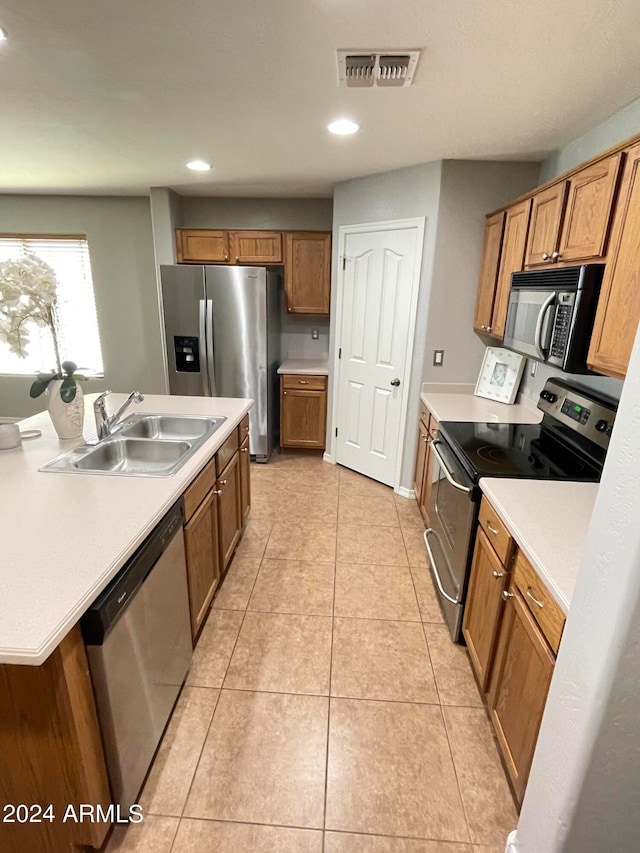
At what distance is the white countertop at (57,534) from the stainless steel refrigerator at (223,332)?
77.6 inches

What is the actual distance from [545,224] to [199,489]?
206 cm

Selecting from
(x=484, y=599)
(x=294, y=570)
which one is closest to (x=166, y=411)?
(x=294, y=570)

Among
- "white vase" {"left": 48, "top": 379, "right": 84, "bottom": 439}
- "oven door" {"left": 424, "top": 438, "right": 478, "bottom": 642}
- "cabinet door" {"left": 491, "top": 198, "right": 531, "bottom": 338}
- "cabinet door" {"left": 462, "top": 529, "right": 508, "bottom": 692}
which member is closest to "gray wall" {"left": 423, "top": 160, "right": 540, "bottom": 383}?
"cabinet door" {"left": 491, "top": 198, "right": 531, "bottom": 338}

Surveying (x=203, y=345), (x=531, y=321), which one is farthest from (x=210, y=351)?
(x=531, y=321)

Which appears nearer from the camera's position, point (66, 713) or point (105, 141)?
point (66, 713)

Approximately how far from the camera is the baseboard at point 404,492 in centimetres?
335

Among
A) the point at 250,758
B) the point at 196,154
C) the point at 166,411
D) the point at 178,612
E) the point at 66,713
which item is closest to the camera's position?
the point at 66,713

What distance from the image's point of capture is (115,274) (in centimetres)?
435

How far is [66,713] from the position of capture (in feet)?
3.17

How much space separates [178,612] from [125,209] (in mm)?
4131

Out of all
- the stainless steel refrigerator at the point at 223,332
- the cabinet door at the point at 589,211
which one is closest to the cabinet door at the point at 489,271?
the cabinet door at the point at 589,211

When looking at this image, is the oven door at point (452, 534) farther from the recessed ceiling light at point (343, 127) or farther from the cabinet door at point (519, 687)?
the recessed ceiling light at point (343, 127)

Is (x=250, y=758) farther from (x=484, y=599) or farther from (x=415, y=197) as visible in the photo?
(x=415, y=197)

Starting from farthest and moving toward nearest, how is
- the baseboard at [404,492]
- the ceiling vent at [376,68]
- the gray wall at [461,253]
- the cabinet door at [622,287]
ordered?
1. the baseboard at [404,492]
2. the gray wall at [461,253]
3. the ceiling vent at [376,68]
4. the cabinet door at [622,287]
